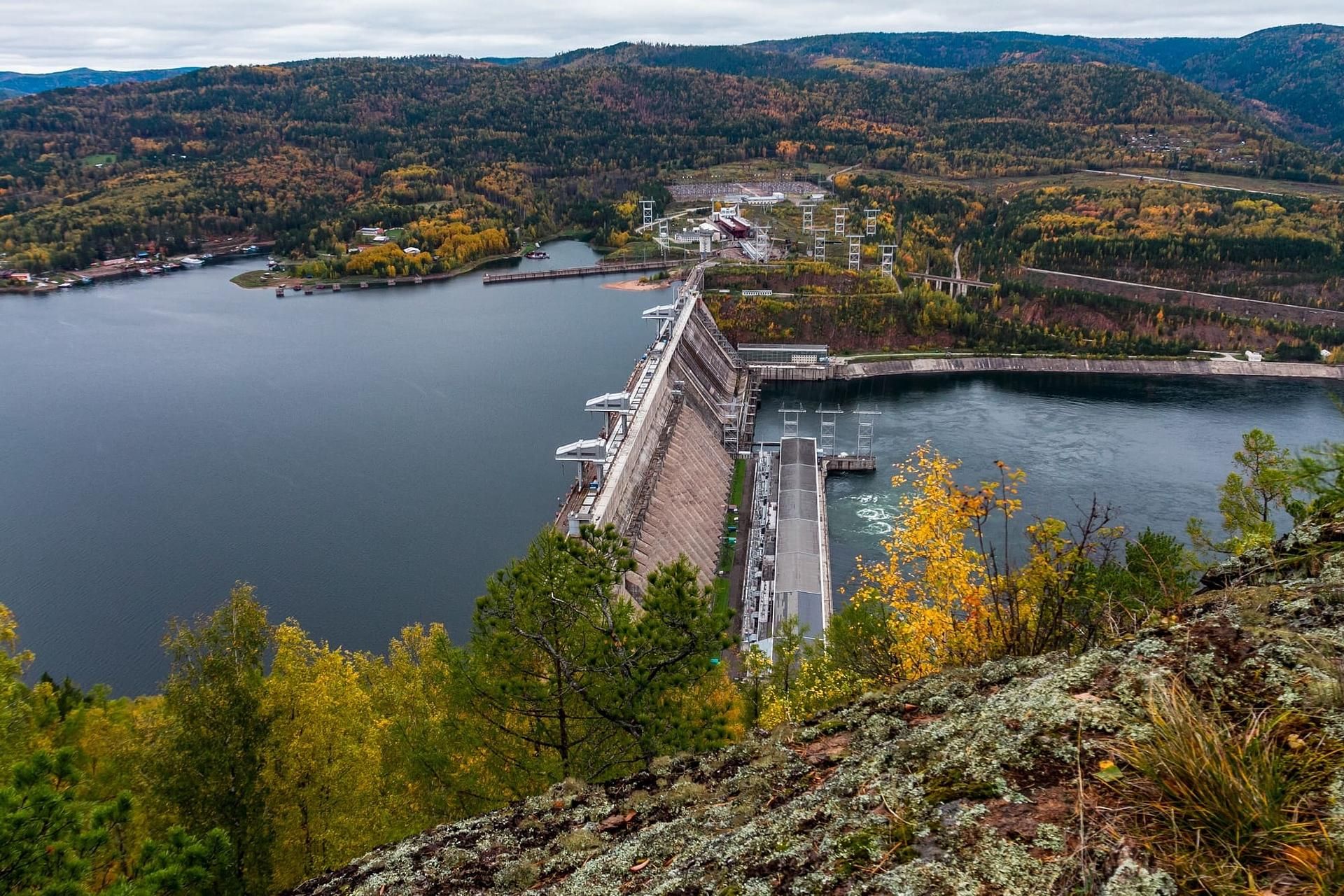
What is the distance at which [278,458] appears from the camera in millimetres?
42656

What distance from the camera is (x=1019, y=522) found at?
3509 centimetres

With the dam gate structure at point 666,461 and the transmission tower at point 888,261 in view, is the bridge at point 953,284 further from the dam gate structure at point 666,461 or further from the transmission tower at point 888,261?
the dam gate structure at point 666,461

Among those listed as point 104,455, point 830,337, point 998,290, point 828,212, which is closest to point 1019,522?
point 830,337

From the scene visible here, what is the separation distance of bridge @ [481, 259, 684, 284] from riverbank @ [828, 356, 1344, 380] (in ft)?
112

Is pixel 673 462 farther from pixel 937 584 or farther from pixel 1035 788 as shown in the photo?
pixel 1035 788

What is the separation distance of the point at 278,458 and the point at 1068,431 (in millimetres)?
45036

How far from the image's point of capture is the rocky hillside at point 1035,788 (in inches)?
143

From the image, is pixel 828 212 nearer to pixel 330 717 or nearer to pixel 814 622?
pixel 814 622

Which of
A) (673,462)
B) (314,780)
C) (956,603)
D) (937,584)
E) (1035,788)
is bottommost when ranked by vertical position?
(673,462)

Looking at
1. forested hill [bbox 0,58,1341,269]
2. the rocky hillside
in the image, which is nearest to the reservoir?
the rocky hillside

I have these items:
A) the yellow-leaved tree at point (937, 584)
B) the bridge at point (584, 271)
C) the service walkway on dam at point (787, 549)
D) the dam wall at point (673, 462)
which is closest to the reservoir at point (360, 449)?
the service walkway on dam at point (787, 549)

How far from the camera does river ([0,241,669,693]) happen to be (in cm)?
3070

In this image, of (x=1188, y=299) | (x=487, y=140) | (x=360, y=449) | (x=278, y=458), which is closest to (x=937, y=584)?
(x=360, y=449)

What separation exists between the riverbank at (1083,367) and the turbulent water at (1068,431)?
35.9 inches
